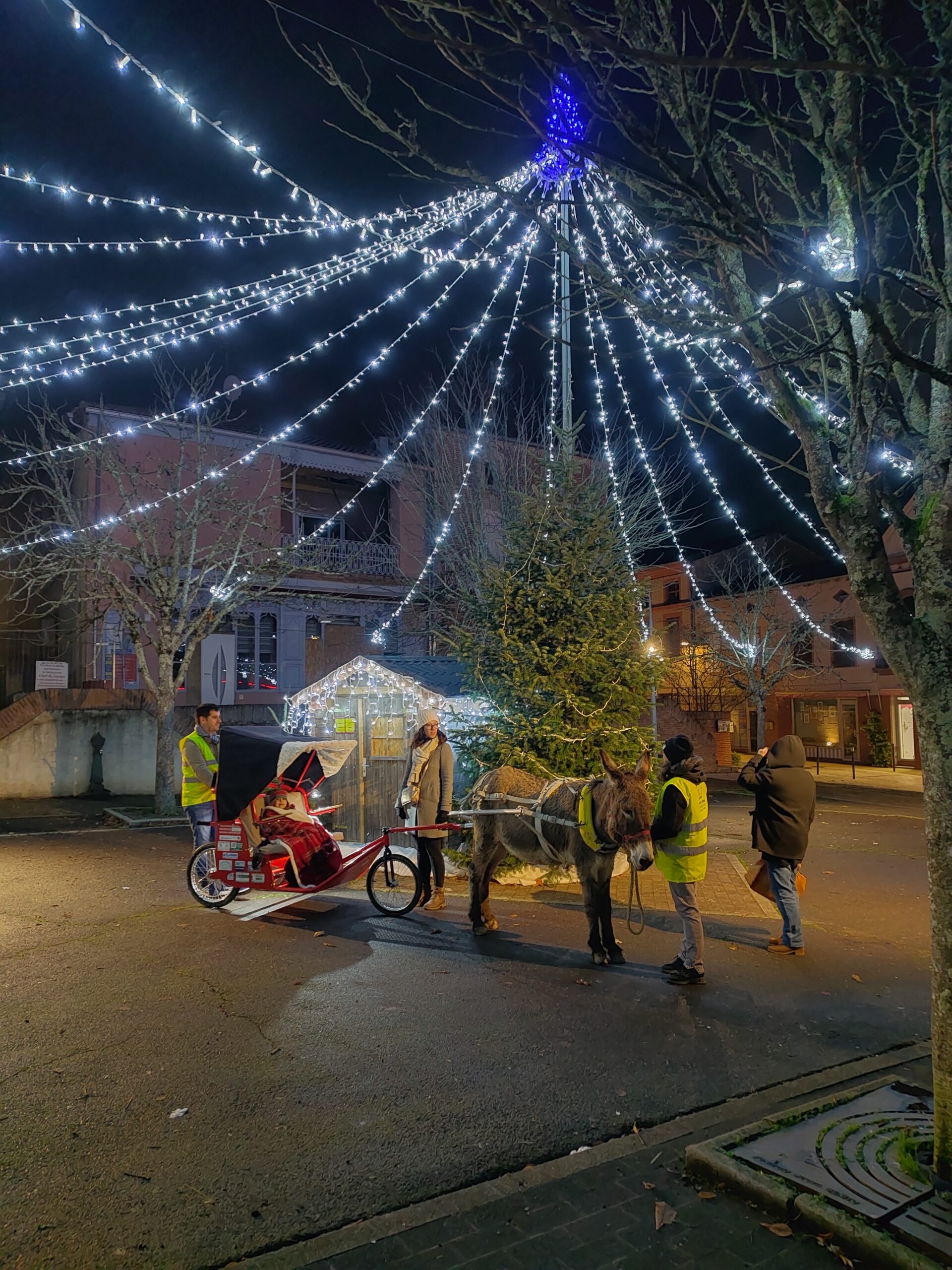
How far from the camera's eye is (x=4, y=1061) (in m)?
4.96

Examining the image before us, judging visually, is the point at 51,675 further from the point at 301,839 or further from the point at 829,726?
the point at 829,726

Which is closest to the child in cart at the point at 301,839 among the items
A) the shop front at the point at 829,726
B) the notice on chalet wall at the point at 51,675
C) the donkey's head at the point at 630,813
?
the donkey's head at the point at 630,813

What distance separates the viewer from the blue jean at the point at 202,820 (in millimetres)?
9328

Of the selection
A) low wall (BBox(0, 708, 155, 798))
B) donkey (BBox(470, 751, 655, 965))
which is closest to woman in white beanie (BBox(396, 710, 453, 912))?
A: donkey (BBox(470, 751, 655, 965))

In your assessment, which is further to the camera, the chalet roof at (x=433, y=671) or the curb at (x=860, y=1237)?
the chalet roof at (x=433, y=671)

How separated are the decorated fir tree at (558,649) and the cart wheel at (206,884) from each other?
11.2ft

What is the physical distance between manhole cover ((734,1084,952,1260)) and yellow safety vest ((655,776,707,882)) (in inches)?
88.3

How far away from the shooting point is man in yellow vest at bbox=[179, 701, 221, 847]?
9.23 meters

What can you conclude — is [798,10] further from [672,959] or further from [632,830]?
[672,959]

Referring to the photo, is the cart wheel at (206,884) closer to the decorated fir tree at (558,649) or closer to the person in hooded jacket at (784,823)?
the decorated fir tree at (558,649)

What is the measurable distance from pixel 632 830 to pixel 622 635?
4.19 m

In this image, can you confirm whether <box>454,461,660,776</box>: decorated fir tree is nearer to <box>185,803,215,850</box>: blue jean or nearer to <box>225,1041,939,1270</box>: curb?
<box>185,803,215,850</box>: blue jean

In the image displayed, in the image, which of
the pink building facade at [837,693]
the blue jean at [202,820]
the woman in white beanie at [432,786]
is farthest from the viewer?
the pink building facade at [837,693]

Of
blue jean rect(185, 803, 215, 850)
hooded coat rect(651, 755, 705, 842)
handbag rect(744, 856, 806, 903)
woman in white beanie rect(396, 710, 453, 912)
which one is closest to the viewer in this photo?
hooded coat rect(651, 755, 705, 842)
